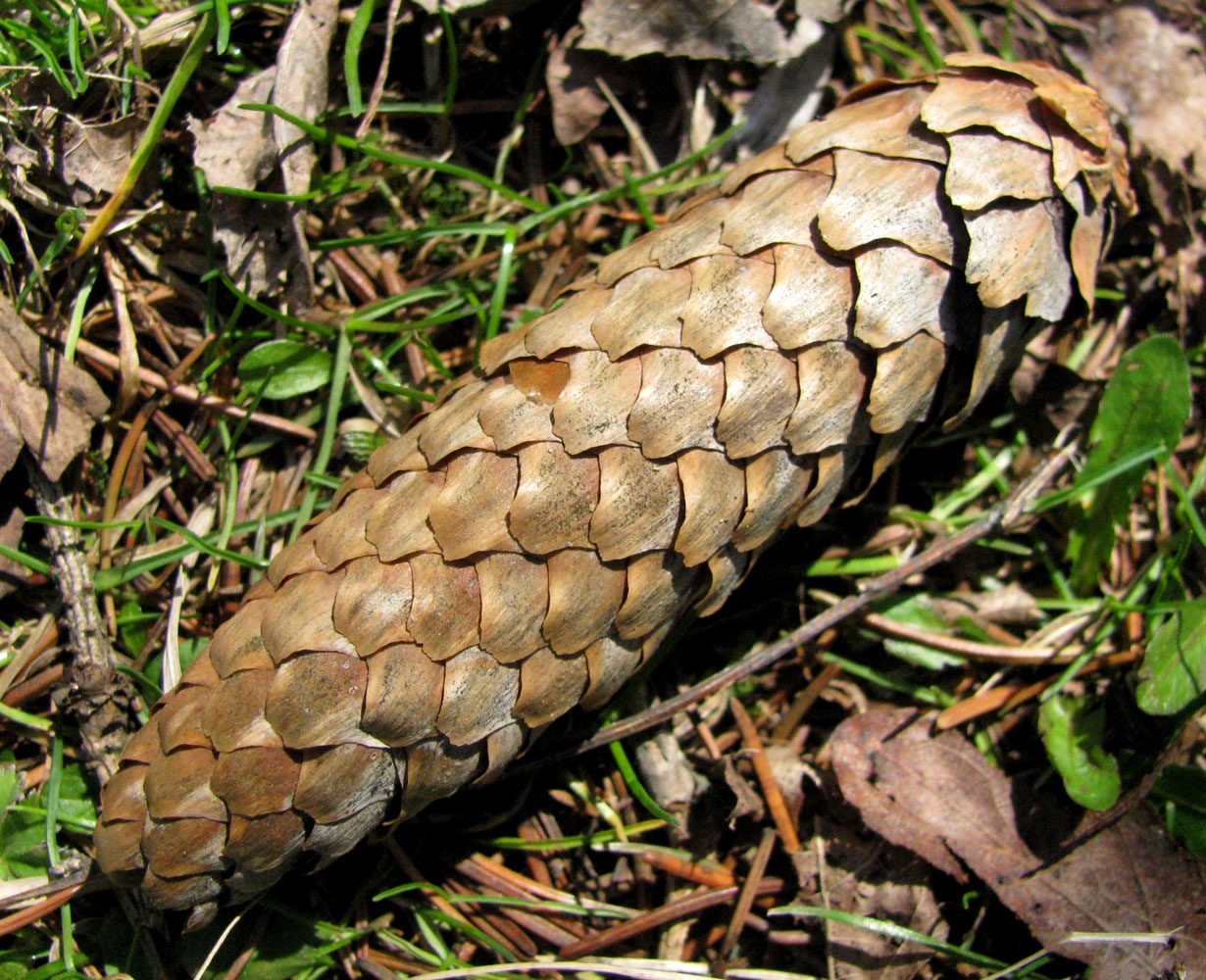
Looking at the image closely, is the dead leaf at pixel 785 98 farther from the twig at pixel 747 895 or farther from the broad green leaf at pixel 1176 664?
the twig at pixel 747 895

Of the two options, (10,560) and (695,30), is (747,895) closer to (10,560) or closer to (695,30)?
(10,560)

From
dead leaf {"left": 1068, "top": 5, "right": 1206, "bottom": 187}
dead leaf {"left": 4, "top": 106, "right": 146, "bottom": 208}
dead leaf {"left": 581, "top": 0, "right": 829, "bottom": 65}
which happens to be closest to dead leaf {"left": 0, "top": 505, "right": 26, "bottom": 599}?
dead leaf {"left": 4, "top": 106, "right": 146, "bottom": 208}

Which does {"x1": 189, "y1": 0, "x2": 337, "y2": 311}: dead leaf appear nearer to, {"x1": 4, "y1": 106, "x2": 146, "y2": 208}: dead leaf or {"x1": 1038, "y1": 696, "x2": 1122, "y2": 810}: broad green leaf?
{"x1": 4, "y1": 106, "x2": 146, "y2": 208}: dead leaf

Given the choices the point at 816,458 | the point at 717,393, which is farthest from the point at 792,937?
the point at 717,393

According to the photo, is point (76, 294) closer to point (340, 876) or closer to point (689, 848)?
point (340, 876)

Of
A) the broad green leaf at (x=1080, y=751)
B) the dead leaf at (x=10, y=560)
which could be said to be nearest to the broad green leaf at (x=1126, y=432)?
the broad green leaf at (x=1080, y=751)
